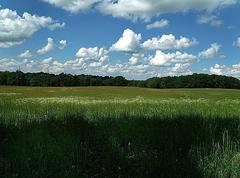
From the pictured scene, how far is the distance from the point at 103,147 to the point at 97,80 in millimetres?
124506

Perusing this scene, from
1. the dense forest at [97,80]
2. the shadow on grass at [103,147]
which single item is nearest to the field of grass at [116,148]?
the shadow on grass at [103,147]

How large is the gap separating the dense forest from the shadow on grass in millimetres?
112812

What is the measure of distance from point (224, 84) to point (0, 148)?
126575 mm

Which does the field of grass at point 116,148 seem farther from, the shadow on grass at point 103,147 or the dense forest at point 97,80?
the dense forest at point 97,80

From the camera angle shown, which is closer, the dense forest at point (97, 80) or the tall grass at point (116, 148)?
the tall grass at point (116, 148)

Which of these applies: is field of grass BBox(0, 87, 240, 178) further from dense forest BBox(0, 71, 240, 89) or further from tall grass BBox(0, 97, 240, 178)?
dense forest BBox(0, 71, 240, 89)

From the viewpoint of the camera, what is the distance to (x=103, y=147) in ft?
31.9

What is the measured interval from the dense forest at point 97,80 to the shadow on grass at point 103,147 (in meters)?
113

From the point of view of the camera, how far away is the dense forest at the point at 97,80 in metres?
126

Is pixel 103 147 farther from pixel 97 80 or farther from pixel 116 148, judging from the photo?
pixel 97 80

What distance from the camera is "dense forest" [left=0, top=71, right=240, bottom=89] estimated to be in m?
126

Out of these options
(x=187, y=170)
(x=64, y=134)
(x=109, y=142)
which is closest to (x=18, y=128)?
(x=64, y=134)

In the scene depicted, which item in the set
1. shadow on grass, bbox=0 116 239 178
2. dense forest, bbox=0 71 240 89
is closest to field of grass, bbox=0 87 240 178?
shadow on grass, bbox=0 116 239 178

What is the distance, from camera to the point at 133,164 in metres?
8.80
